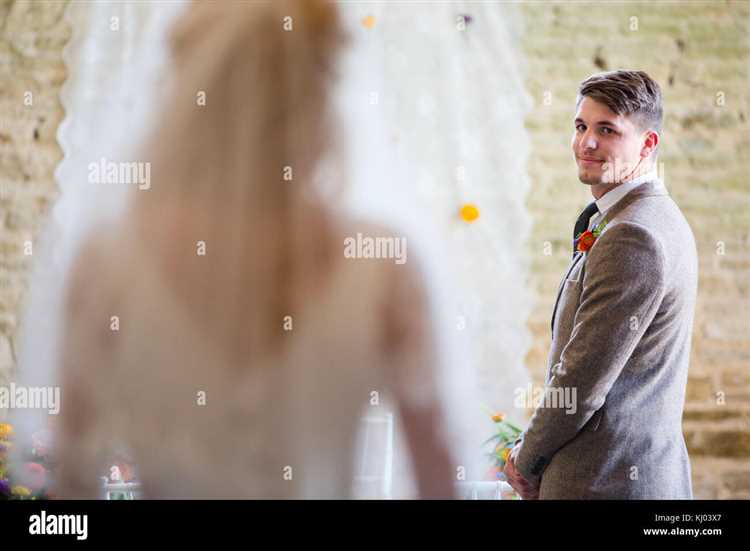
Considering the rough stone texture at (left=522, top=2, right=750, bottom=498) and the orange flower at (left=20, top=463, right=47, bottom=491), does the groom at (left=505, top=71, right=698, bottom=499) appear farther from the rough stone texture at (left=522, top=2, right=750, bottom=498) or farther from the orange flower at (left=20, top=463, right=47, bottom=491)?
the orange flower at (left=20, top=463, right=47, bottom=491)

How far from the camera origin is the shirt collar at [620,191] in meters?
2.13

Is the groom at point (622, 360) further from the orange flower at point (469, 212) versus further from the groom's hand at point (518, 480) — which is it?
the orange flower at point (469, 212)

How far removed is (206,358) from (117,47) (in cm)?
127

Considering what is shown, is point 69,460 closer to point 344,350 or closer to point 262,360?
point 262,360

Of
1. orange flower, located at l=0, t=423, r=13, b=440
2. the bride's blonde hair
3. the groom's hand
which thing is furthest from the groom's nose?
orange flower, located at l=0, t=423, r=13, b=440

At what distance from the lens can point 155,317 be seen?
3258mm

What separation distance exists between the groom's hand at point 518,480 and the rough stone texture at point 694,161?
1.07 meters

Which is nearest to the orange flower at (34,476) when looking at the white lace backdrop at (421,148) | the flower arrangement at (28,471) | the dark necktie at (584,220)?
the flower arrangement at (28,471)

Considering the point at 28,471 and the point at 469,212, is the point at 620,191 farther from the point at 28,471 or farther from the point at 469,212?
the point at 28,471

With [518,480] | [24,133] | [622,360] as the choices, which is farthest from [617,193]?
[24,133]

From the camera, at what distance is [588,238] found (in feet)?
7.09
